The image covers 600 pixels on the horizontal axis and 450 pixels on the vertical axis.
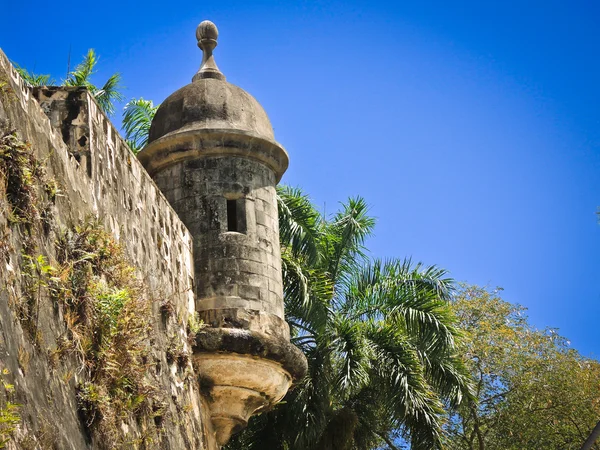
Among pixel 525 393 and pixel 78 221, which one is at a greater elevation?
pixel 525 393

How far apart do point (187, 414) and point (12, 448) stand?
13.7 ft

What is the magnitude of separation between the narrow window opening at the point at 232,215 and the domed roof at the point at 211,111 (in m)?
0.68

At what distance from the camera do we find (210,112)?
10.7 m

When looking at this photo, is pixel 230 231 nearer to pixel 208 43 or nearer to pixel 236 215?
pixel 236 215

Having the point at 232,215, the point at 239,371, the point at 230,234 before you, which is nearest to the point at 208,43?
the point at 232,215

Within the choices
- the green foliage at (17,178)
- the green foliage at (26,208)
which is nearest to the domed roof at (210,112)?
the green foliage at (26,208)

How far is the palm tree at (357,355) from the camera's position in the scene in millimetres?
14117

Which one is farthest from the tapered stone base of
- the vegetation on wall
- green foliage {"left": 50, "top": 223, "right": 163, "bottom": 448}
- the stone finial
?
the stone finial

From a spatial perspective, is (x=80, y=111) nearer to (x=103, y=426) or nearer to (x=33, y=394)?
(x=103, y=426)

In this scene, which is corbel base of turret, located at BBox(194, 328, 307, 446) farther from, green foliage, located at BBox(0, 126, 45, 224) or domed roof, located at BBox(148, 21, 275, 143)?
green foliage, located at BBox(0, 126, 45, 224)

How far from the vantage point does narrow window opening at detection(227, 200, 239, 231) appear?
10445mm

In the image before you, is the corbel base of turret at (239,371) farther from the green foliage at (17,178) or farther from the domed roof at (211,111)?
the green foliage at (17,178)

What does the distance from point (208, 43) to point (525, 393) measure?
1142cm

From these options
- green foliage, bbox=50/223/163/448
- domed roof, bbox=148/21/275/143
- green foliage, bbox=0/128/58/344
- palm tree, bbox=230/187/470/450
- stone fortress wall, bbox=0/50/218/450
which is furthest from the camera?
palm tree, bbox=230/187/470/450
